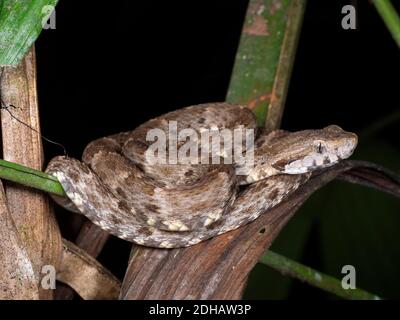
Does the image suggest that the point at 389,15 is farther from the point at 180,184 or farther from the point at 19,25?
the point at 19,25

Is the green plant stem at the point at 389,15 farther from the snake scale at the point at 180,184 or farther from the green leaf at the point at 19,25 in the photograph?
the green leaf at the point at 19,25

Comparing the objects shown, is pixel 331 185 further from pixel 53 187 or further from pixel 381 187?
pixel 53 187

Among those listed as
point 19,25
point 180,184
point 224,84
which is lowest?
point 180,184

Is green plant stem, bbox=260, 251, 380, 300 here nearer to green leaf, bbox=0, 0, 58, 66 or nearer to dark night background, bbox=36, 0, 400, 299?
dark night background, bbox=36, 0, 400, 299

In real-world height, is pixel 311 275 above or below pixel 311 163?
below

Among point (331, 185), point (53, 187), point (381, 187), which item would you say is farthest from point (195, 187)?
point (331, 185)

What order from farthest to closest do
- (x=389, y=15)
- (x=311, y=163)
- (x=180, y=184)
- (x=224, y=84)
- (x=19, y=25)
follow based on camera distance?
(x=224, y=84)
(x=311, y=163)
(x=180, y=184)
(x=389, y=15)
(x=19, y=25)

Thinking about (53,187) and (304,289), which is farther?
(304,289)

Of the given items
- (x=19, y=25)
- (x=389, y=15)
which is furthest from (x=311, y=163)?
(x=19, y=25)
